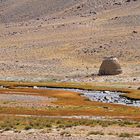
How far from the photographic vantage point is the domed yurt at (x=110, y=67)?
291 ft

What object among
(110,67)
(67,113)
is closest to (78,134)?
(67,113)

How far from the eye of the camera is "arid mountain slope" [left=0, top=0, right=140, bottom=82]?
97.7m

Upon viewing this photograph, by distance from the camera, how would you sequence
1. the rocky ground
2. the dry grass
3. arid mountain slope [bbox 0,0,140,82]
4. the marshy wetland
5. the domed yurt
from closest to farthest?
the rocky ground, the marshy wetland, the dry grass, the domed yurt, arid mountain slope [bbox 0,0,140,82]

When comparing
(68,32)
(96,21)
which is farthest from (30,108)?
(96,21)

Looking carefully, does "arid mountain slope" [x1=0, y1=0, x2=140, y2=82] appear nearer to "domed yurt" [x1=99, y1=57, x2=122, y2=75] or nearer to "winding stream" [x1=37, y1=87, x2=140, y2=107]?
"domed yurt" [x1=99, y1=57, x2=122, y2=75]

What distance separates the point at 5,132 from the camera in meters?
32.8

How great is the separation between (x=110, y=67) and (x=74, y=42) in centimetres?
4141

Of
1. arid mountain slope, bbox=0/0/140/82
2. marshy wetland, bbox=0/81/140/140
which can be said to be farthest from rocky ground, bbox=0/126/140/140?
arid mountain slope, bbox=0/0/140/82

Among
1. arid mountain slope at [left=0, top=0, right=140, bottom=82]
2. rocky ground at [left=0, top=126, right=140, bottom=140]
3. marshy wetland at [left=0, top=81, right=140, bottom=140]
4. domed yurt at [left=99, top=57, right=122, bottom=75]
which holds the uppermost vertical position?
arid mountain slope at [left=0, top=0, right=140, bottom=82]

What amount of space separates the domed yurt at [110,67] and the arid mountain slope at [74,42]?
63.6 inches

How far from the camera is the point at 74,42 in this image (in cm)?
13012

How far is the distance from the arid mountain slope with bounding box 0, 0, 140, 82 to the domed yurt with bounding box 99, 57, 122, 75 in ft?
5.30

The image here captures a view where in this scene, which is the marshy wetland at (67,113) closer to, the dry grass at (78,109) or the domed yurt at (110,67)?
the dry grass at (78,109)

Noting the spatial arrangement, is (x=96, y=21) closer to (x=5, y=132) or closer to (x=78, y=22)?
(x=78, y=22)
